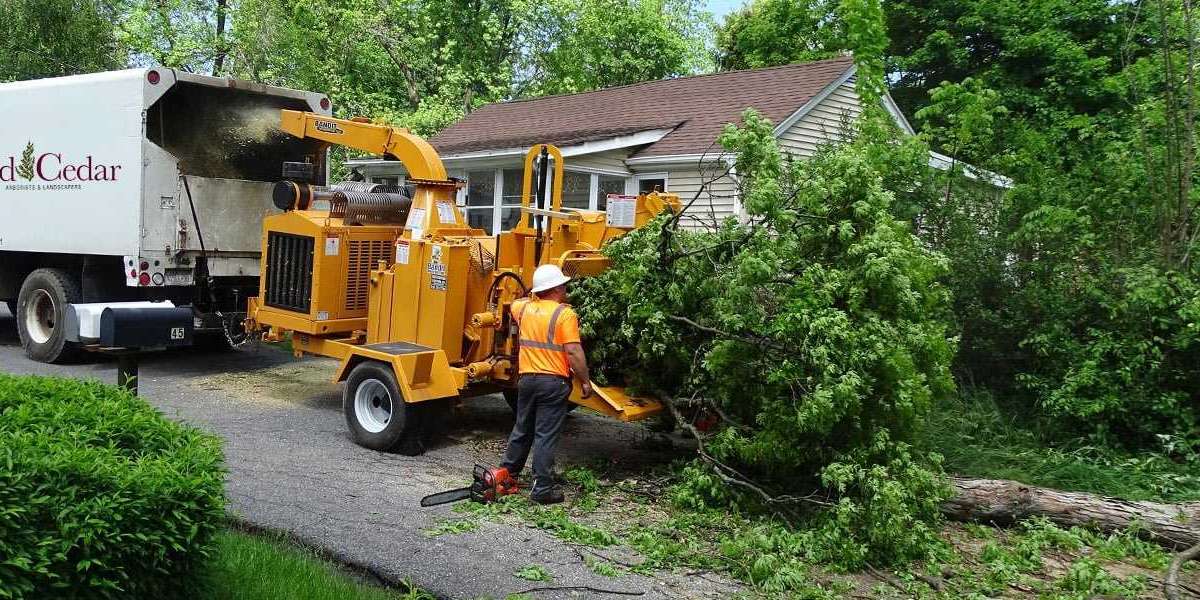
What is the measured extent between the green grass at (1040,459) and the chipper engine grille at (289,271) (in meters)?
5.30

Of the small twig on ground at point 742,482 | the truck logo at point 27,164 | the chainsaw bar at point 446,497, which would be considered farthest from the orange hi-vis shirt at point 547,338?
the truck logo at point 27,164

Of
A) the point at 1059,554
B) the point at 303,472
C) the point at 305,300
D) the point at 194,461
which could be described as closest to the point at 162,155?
the point at 305,300

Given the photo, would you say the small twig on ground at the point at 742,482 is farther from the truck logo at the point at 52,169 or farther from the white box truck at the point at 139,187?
the truck logo at the point at 52,169

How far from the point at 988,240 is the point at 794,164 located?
3304 millimetres

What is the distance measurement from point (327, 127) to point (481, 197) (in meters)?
7.74

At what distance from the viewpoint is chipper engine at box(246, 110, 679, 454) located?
7270 millimetres

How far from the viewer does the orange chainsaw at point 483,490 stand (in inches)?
241

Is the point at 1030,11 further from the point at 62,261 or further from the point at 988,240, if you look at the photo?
the point at 62,261

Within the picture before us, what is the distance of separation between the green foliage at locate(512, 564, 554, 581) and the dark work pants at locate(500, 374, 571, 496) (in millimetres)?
1201

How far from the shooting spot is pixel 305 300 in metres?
Answer: 8.44

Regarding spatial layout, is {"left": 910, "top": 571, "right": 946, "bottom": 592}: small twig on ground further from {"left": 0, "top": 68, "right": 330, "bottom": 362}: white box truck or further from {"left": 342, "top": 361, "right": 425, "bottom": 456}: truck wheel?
{"left": 0, "top": 68, "right": 330, "bottom": 362}: white box truck

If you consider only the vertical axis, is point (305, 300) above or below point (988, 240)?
below

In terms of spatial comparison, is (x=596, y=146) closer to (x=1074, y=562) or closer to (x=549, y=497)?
(x=549, y=497)

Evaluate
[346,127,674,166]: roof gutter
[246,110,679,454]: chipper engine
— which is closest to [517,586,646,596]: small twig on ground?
[246,110,679,454]: chipper engine
